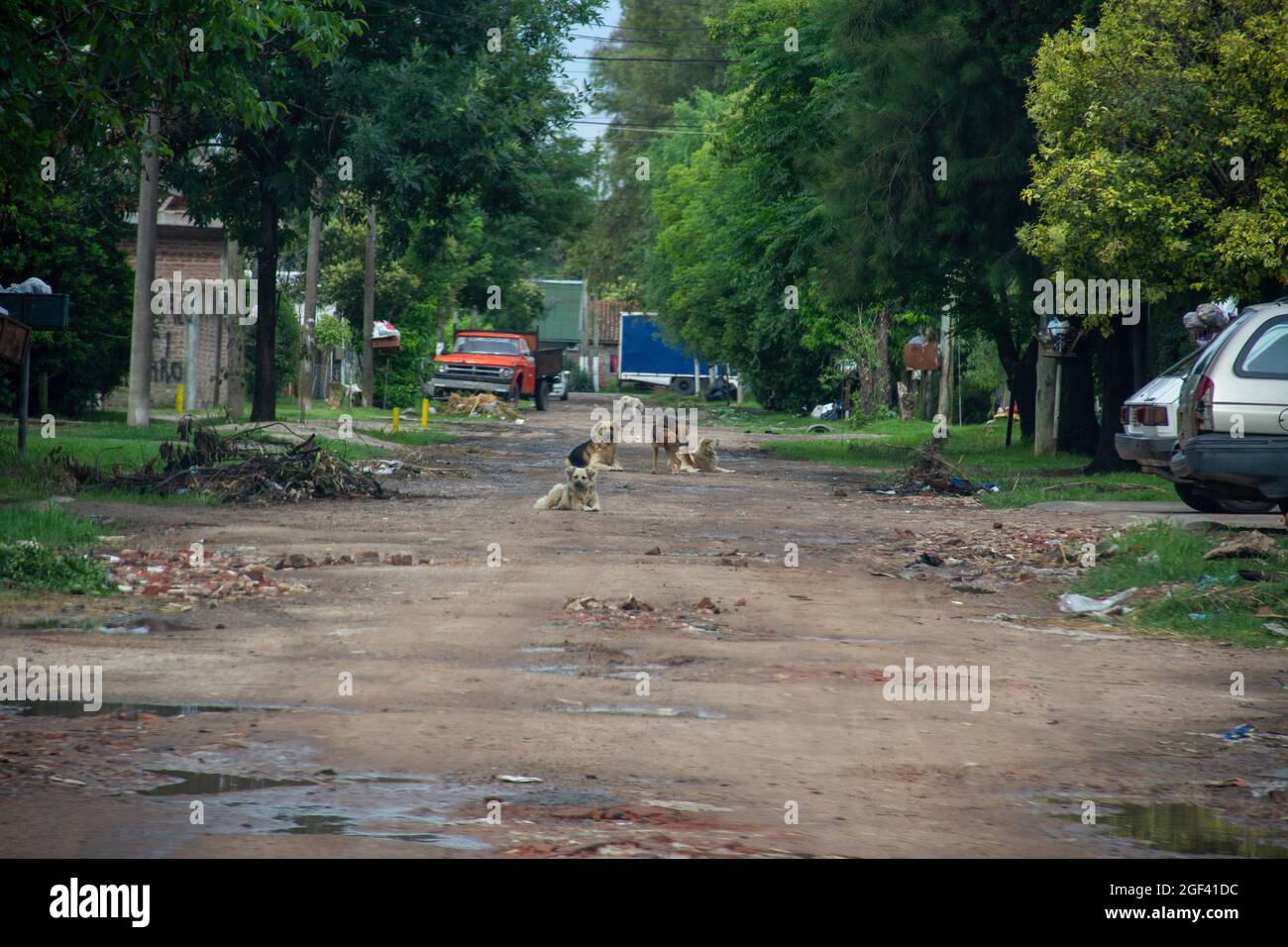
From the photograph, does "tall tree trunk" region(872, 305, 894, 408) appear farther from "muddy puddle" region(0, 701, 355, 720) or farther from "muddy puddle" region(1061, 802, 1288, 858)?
"muddy puddle" region(1061, 802, 1288, 858)

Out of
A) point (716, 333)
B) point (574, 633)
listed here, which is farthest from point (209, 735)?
point (716, 333)

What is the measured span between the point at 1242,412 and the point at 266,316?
2257 centimetres

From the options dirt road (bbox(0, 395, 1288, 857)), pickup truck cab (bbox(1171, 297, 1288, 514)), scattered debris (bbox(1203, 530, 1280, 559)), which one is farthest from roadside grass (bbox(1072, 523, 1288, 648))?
pickup truck cab (bbox(1171, 297, 1288, 514))

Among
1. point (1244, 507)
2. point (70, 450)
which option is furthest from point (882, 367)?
point (70, 450)

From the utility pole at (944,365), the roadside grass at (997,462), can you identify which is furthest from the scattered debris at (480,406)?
the utility pole at (944,365)

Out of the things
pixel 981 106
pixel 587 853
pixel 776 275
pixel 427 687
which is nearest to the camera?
pixel 587 853

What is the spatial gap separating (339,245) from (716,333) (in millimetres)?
16389

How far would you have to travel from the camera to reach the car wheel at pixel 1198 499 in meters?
18.9

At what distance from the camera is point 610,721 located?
776cm

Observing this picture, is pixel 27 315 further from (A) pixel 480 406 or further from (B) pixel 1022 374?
(A) pixel 480 406

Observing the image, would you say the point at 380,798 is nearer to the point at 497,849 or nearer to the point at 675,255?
the point at 497,849

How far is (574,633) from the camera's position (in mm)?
10414

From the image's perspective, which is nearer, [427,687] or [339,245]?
[427,687]

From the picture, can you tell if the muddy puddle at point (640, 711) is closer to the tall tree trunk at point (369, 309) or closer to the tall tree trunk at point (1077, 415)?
the tall tree trunk at point (1077, 415)
